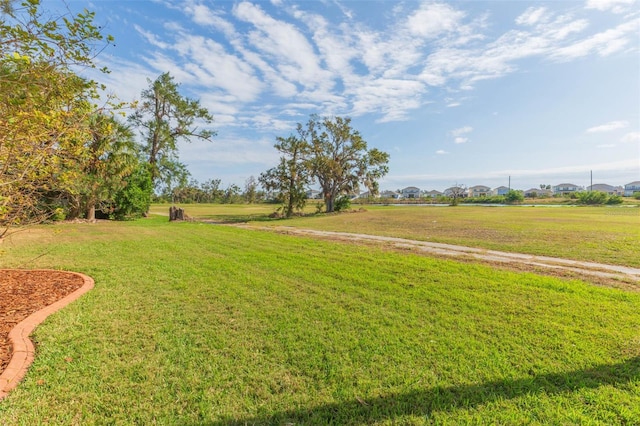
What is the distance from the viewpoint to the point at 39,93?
2.73 meters

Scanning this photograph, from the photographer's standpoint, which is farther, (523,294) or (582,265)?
(582,265)

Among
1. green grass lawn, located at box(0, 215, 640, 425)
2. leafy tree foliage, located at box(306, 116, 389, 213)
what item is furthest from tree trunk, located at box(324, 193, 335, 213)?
green grass lawn, located at box(0, 215, 640, 425)

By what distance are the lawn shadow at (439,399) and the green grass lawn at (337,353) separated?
1 cm

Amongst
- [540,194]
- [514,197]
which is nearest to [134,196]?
[514,197]

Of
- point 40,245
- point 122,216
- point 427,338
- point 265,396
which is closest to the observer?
point 265,396

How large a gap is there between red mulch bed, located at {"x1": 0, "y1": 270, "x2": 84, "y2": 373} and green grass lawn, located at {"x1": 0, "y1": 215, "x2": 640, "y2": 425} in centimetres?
36

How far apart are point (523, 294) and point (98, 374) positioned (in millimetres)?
5720

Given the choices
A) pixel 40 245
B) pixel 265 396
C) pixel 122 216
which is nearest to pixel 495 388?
pixel 265 396

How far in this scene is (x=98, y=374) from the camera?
2.72 metres

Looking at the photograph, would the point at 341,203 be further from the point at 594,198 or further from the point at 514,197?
the point at 514,197

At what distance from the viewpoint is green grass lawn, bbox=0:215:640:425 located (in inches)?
90.8

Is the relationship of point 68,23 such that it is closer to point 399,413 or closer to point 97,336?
point 97,336

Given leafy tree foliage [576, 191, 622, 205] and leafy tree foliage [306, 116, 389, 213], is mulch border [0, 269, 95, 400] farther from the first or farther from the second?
leafy tree foliage [576, 191, 622, 205]

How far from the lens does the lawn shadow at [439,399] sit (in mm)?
2221
